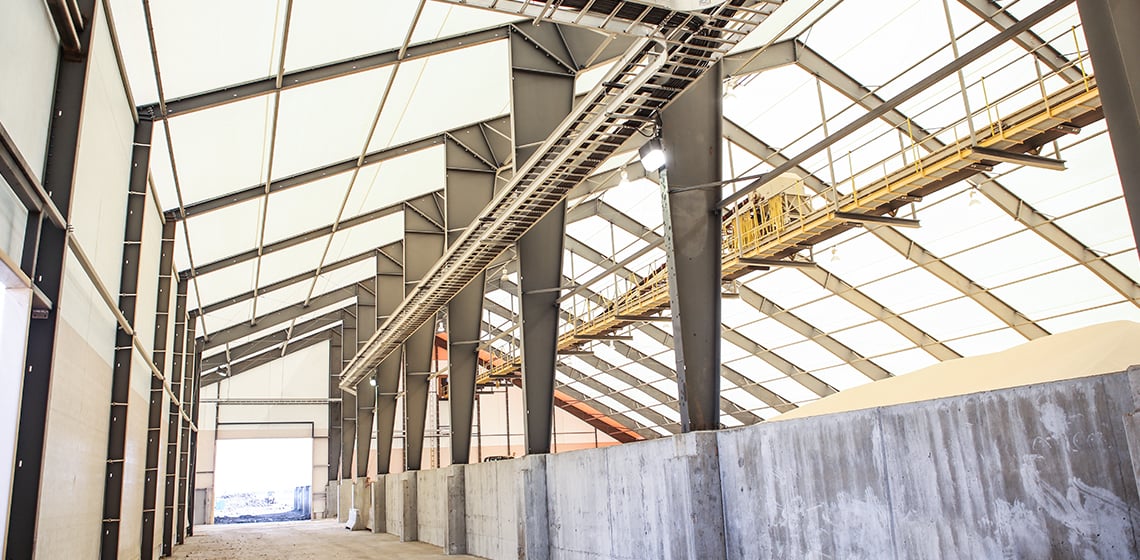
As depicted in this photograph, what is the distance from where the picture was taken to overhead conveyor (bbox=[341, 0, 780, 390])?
8.45 meters

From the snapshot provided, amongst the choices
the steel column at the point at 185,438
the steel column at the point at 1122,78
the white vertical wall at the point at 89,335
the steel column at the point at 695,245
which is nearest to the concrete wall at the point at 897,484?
the steel column at the point at 695,245

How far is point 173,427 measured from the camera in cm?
2470

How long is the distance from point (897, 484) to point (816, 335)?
2551cm

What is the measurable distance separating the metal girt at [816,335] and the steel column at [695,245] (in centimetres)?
2061

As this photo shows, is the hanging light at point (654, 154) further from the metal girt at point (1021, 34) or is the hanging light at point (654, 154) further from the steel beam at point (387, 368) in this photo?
the steel beam at point (387, 368)

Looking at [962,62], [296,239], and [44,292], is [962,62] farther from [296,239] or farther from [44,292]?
[296,239]

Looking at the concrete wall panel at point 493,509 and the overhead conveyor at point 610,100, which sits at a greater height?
the overhead conveyor at point 610,100

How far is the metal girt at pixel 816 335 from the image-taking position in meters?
31.2

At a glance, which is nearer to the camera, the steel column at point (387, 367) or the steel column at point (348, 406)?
the steel column at point (387, 367)

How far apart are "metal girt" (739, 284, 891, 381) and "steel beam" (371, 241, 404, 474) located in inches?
564

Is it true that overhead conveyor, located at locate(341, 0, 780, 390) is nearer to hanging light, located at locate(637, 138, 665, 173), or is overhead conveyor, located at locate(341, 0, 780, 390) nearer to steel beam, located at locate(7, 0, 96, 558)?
hanging light, located at locate(637, 138, 665, 173)

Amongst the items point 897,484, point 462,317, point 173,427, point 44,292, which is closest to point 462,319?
point 462,317

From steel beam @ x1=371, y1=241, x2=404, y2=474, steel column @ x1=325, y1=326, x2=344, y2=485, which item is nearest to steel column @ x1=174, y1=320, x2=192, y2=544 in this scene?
steel beam @ x1=371, y1=241, x2=404, y2=474

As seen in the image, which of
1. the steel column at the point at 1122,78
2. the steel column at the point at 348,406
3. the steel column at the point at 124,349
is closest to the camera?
the steel column at the point at 1122,78
